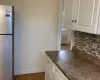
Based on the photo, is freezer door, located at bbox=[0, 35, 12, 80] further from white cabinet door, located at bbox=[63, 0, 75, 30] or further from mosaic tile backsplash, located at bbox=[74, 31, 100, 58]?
mosaic tile backsplash, located at bbox=[74, 31, 100, 58]

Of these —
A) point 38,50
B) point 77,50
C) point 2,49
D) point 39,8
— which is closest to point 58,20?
point 39,8

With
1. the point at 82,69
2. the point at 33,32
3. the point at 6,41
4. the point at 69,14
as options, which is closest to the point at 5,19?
the point at 6,41

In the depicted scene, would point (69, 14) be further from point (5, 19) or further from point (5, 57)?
point (5, 57)

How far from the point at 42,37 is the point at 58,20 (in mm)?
638

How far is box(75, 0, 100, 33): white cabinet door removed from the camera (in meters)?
1.19

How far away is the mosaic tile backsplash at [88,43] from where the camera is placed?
65.0 inches

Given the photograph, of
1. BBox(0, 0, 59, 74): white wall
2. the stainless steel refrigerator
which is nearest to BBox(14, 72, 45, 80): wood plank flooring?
BBox(0, 0, 59, 74): white wall

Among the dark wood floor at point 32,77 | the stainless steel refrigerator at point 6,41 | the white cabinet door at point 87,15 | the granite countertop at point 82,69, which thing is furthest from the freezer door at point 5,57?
the white cabinet door at point 87,15

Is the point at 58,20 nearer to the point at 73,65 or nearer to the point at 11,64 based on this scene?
the point at 11,64

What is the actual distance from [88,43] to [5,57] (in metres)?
1.61

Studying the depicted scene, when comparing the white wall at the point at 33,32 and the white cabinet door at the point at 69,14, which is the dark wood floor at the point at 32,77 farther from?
the white cabinet door at the point at 69,14

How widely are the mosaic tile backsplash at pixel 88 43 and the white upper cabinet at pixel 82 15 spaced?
319 millimetres

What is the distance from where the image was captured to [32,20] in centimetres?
311

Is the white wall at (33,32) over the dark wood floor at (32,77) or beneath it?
over
